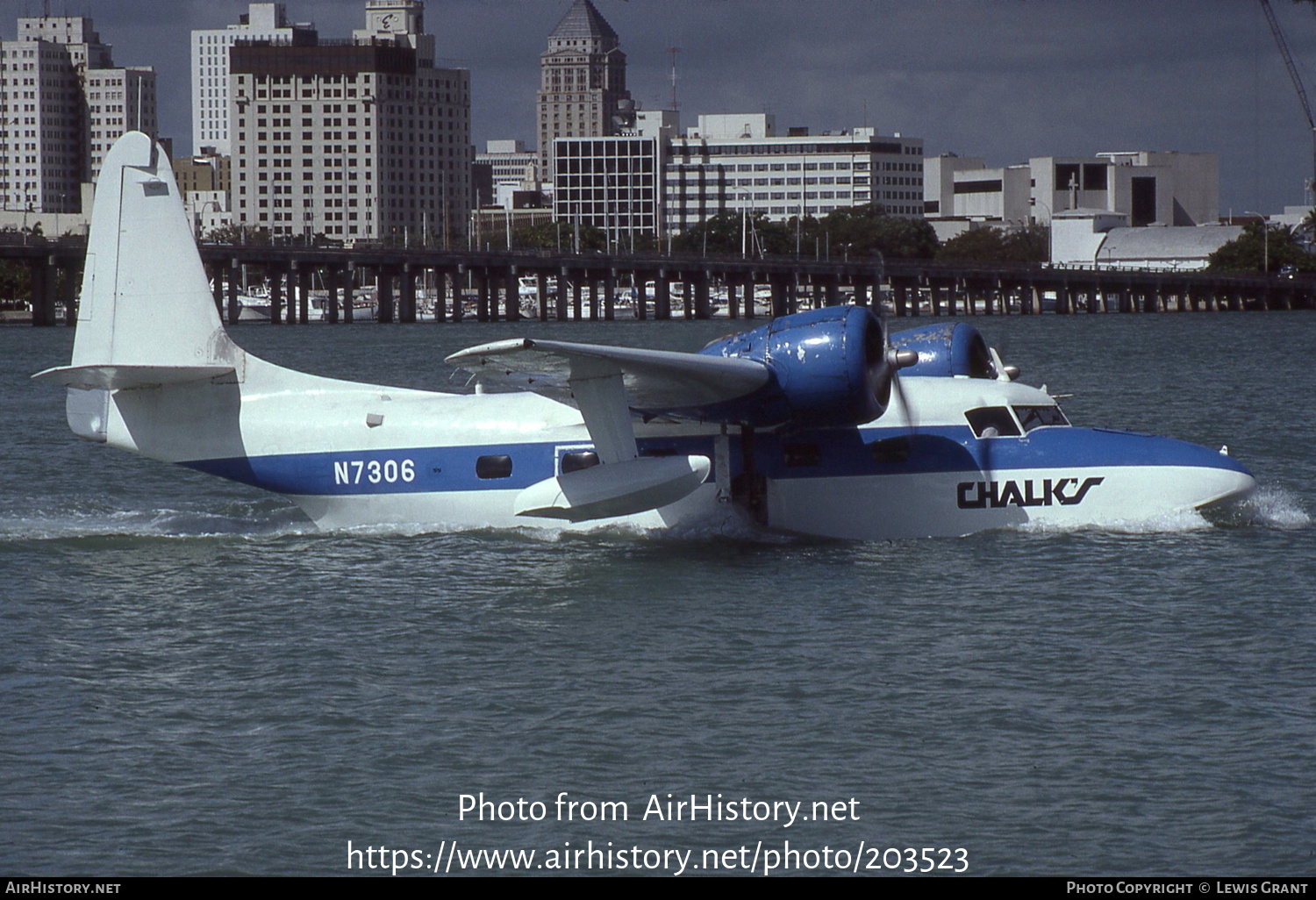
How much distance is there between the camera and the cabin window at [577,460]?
74.9 ft

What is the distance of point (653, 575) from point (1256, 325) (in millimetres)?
126546

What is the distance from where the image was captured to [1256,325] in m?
138

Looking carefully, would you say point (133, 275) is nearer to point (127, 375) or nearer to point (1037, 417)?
point (127, 375)

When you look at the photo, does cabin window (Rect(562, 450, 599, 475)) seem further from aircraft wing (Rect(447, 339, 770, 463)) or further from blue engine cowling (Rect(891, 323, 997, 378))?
blue engine cowling (Rect(891, 323, 997, 378))

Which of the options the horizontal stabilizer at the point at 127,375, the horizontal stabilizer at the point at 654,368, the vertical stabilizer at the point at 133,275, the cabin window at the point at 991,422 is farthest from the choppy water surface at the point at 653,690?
the vertical stabilizer at the point at 133,275

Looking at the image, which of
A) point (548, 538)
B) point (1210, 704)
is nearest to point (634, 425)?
point (548, 538)

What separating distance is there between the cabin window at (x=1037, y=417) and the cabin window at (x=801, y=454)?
2787 millimetres

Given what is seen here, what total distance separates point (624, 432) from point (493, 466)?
2.85 metres

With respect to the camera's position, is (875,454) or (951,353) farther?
(951,353)

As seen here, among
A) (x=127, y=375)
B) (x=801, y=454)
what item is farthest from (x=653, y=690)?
(x=127, y=375)

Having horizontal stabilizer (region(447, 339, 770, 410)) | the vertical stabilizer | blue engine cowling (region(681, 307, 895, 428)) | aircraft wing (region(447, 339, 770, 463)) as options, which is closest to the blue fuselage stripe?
blue engine cowling (region(681, 307, 895, 428))

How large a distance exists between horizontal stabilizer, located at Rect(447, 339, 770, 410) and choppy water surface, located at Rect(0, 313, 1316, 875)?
241cm

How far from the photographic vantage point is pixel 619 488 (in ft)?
69.6

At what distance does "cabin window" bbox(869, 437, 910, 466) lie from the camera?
22562mm
